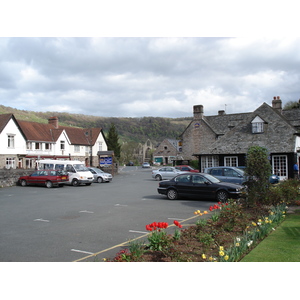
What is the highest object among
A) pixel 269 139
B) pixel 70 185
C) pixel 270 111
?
pixel 270 111

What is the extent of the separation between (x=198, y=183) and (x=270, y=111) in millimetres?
21326

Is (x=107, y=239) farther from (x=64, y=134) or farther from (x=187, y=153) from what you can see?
(x=64, y=134)

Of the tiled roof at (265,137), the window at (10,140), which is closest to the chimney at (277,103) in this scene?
the tiled roof at (265,137)

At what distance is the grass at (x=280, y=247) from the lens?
6.98 metres

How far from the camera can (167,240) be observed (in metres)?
7.18

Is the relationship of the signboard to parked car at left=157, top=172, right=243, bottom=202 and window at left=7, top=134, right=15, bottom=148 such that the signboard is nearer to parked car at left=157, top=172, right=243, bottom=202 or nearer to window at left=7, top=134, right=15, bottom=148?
window at left=7, top=134, right=15, bottom=148

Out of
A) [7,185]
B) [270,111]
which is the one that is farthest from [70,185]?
[270,111]

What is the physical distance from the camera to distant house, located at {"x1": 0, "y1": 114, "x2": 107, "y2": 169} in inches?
1907

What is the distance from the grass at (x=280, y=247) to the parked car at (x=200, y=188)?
20.3ft

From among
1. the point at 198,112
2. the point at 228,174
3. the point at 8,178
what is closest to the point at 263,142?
the point at 228,174

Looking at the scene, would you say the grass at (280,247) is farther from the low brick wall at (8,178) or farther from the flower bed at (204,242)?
the low brick wall at (8,178)

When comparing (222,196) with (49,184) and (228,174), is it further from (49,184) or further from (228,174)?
(49,184)

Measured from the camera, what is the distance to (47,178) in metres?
28.7

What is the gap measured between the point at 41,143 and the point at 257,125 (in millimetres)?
36977
